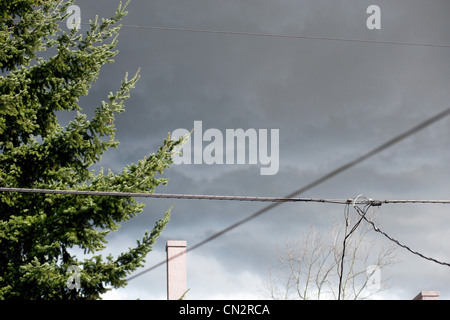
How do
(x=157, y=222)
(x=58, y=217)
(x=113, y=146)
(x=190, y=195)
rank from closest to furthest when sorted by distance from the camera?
(x=190, y=195), (x=58, y=217), (x=157, y=222), (x=113, y=146)

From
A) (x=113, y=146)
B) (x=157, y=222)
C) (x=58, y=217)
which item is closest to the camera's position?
(x=58, y=217)

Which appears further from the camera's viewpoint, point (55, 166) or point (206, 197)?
point (55, 166)

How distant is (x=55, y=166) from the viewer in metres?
10.8

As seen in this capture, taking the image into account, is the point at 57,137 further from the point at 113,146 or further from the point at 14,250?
the point at 14,250

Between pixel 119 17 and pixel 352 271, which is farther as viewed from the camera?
pixel 352 271

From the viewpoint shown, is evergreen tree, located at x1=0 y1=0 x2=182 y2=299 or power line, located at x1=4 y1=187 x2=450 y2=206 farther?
evergreen tree, located at x1=0 y1=0 x2=182 y2=299

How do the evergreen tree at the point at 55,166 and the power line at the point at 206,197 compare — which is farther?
the evergreen tree at the point at 55,166

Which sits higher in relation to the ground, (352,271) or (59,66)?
(59,66)

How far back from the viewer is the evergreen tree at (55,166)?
9.48 meters

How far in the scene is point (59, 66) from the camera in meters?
10.9

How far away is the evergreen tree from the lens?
31.1ft
